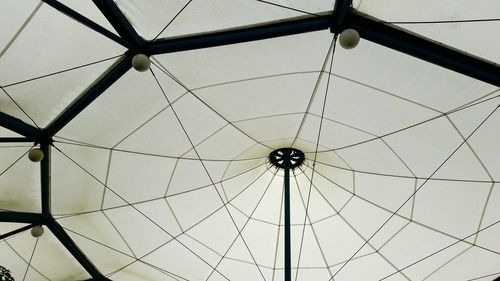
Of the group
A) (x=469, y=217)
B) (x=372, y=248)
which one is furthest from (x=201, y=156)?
(x=469, y=217)

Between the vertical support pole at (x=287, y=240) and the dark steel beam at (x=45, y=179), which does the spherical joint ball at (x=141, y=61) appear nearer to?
the dark steel beam at (x=45, y=179)

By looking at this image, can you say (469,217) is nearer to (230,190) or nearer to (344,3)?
(230,190)

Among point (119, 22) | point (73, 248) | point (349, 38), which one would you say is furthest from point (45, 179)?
point (349, 38)

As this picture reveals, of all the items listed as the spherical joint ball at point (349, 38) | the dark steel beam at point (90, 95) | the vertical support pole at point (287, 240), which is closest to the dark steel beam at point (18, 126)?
the dark steel beam at point (90, 95)

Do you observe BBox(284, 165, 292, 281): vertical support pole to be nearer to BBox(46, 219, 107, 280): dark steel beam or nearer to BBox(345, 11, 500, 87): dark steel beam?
BBox(345, 11, 500, 87): dark steel beam

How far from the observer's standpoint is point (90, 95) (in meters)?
14.2

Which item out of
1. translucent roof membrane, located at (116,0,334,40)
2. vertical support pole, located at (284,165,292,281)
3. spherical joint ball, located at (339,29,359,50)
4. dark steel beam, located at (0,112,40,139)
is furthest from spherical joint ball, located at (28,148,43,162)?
spherical joint ball, located at (339,29,359,50)

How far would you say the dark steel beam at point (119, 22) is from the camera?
11.0 m

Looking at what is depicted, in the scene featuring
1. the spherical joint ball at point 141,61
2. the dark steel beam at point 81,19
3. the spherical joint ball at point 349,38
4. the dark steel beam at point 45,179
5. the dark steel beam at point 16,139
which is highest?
the dark steel beam at point 45,179

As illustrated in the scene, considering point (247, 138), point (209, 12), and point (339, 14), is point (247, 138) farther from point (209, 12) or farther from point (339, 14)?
point (339, 14)

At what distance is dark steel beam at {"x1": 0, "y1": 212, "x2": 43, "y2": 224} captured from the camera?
17.2 m

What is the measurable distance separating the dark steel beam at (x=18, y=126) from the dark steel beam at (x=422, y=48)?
1157 centimetres

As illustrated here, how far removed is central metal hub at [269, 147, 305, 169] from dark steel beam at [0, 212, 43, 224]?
10798 millimetres

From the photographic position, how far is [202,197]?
20578 millimetres
